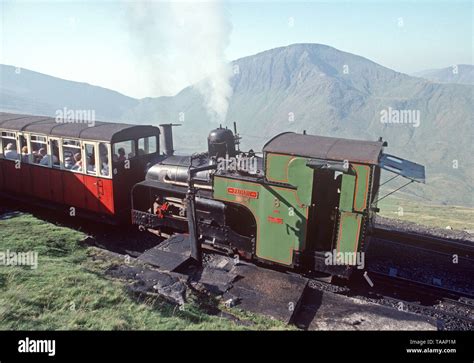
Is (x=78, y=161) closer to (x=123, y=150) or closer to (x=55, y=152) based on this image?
(x=55, y=152)

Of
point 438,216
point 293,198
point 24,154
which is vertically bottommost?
point 438,216

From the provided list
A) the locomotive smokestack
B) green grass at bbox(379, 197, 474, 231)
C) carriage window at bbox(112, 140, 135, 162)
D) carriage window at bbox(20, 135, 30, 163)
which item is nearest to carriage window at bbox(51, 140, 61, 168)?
carriage window at bbox(20, 135, 30, 163)

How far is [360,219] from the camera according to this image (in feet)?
27.2

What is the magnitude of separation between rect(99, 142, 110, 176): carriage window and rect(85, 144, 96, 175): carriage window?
38 cm

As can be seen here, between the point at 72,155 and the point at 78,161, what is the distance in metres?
0.50

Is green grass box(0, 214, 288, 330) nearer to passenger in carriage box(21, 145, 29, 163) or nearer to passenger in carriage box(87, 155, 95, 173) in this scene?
passenger in carriage box(87, 155, 95, 173)

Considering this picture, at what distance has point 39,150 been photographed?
13.8 metres

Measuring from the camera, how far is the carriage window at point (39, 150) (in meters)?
13.3

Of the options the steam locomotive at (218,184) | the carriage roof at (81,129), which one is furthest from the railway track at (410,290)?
the carriage roof at (81,129)

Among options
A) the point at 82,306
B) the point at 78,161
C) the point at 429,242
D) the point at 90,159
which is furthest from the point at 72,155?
the point at 429,242

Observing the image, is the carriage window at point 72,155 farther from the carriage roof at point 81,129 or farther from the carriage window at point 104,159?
the carriage window at point 104,159

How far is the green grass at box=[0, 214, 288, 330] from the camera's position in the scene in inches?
228

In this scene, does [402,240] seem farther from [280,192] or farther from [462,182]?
[462,182]
